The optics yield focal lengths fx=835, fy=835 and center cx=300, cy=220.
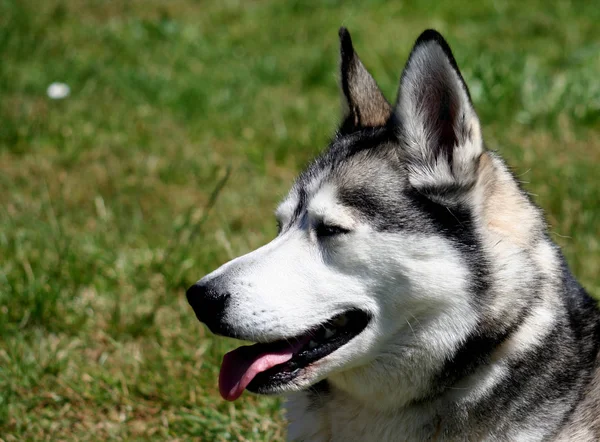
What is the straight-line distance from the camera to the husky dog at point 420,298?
2.57 metres

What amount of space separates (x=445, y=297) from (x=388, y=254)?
216mm

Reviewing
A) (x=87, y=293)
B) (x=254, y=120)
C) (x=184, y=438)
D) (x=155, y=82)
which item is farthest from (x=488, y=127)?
(x=184, y=438)

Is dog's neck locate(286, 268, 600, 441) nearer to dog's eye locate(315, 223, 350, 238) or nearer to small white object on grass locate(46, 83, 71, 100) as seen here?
dog's eye locate(315, 223, 350, 238)

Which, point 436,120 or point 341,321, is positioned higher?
point 436,120

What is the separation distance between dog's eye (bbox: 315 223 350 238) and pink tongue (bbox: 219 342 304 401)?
36 centimetres

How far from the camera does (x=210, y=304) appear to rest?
2588 mm

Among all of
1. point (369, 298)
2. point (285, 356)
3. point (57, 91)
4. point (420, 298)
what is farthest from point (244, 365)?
point (57, 91)

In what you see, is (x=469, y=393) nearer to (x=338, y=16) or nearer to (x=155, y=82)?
(x=155, y=82)

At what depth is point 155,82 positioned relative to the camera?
6688 millimetres

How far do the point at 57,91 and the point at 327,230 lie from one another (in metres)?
4.23

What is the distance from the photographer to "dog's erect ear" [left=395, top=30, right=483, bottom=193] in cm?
259

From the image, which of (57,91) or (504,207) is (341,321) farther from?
(57,91)

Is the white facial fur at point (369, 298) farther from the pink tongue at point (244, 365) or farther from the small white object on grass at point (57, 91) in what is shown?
the small white object on grass at point (57, 91)

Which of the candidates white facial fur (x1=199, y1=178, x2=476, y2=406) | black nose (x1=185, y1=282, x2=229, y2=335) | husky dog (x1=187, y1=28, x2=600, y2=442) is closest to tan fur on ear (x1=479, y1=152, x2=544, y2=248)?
husky dog (x1=187, y1=28, x2=600, y2=442)
